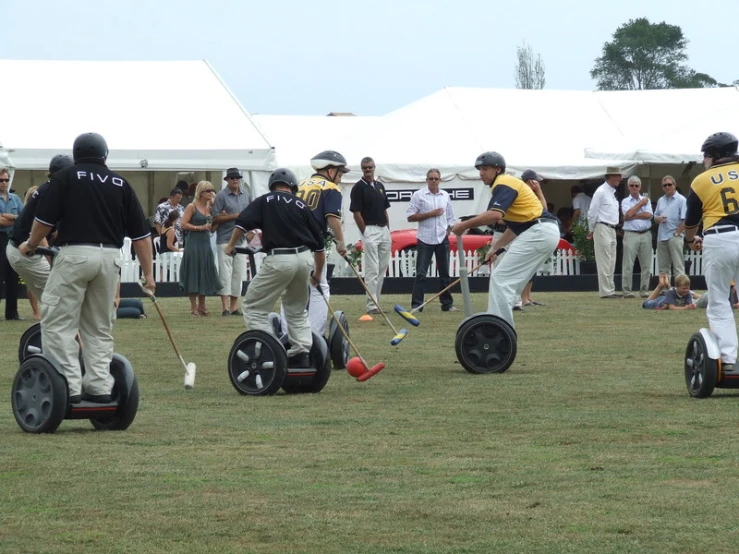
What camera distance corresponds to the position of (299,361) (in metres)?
11.4

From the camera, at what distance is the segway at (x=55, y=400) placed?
878 centimetres

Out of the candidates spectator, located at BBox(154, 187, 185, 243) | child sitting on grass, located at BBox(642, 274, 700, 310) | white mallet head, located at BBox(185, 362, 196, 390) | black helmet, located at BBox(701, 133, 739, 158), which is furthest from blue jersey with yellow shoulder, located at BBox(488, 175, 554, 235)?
spectator, located at BBox(154, 187, 185, 243)

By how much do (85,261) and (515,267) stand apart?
17.1ft

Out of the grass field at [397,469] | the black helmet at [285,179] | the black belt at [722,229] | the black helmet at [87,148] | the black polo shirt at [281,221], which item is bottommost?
the grass field at [397,469]

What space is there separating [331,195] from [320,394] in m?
2.25

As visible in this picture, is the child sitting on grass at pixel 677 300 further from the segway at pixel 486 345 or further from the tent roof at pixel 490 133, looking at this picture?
the segway at pixel 486 345

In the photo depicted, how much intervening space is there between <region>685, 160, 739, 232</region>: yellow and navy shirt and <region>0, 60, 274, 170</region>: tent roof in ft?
51.8

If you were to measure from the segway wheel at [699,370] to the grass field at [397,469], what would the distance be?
0.13 metres

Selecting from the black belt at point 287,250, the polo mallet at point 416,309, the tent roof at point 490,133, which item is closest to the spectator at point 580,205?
the tent roof at point 490,133

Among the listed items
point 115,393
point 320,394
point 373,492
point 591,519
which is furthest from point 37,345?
point 591,519

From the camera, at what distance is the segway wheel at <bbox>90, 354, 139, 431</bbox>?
9.06 meters

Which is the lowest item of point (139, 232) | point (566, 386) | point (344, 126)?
point (566, 386)

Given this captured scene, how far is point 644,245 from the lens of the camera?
2462cm

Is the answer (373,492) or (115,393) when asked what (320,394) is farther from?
(373,492)
